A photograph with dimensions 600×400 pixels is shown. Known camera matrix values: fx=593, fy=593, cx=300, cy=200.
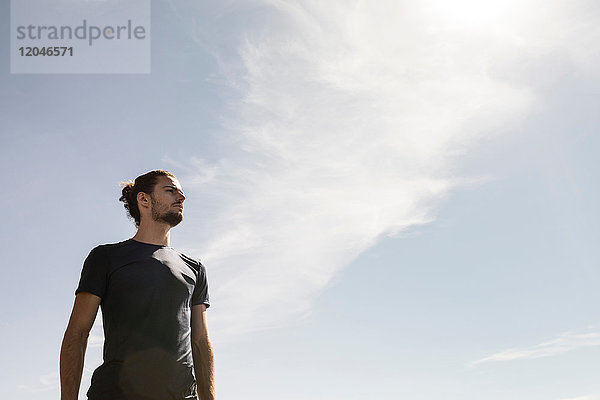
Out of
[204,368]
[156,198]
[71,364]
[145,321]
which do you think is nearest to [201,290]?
[204,368]

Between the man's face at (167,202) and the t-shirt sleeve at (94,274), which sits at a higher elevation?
the man's face at (167,202)

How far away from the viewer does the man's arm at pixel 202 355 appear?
5727mm

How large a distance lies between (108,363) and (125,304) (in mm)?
515

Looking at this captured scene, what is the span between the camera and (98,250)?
5516 mm

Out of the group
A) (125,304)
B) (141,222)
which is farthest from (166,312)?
(141,222)

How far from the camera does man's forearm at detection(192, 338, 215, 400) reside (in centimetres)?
571

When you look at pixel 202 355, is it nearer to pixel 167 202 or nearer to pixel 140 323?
pixel 140 323

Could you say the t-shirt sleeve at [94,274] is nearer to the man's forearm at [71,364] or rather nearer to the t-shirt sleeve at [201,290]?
the man's forearm at [71,364]

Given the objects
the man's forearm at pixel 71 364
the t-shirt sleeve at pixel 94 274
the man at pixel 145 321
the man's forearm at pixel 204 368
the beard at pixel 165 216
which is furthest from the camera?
the beard at pixel 165 216

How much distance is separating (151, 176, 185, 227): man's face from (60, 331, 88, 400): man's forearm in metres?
1.42

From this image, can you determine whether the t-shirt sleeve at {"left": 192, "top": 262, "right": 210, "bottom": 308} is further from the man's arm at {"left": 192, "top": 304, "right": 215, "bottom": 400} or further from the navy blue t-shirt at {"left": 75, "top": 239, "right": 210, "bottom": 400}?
the navy blue t-shirt at {"left": 75, "top": 239, "right": 210, "bottom": 400}

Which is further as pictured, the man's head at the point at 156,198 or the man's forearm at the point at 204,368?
the man's head at the point at 156,198

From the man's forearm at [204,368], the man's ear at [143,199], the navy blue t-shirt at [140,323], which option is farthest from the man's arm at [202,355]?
the man's ear at [143,199]

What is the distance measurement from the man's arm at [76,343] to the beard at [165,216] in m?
1.06
